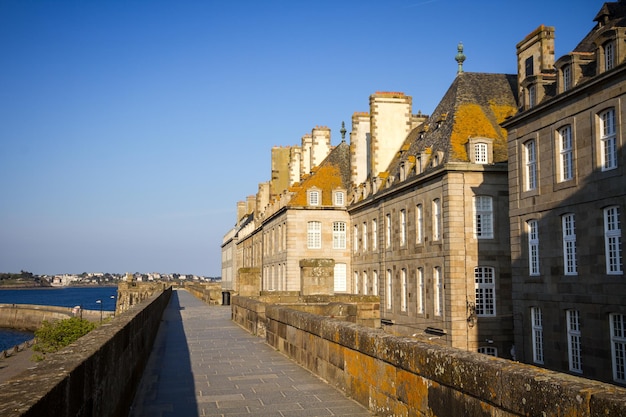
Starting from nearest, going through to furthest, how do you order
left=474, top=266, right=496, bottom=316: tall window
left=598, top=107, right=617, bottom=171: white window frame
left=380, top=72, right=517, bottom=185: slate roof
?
left=598, top=107, right=617, bottom=171: white window frame < left=474, top=266, right=496, bottom=316: tall window < left=380, top=72, right=517, bottom=185: slate roof

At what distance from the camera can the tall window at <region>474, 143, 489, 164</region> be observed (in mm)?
34781

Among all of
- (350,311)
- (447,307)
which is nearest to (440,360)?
(350,311)

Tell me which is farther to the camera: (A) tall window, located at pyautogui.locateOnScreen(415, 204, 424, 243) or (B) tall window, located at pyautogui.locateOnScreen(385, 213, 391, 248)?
(B) tall window, located at pyautogui.locateOnScreen(385, 213, 391, 248)

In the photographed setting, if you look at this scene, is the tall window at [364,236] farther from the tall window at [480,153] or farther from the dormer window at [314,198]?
the tall window at [480,153]

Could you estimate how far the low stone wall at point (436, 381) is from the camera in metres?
4.37

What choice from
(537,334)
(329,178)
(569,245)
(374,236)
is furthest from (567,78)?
(329,178)

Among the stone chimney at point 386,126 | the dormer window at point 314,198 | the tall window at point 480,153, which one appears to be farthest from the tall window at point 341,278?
the tall window at point 480,153

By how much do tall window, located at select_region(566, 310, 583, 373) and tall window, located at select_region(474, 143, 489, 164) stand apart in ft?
38.3

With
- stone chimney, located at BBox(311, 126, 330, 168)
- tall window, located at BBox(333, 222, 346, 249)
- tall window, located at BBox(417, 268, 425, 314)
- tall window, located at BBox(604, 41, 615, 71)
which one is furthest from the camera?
stone chimney, located at BBox(311, 126, 330, 168)

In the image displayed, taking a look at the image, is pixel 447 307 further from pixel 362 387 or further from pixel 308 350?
pixel 362 387

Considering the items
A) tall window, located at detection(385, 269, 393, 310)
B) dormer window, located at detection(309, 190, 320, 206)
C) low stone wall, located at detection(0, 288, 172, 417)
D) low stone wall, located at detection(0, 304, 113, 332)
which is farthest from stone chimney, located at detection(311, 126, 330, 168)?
low stone wall, located at detection(0, 304, 113, 332)

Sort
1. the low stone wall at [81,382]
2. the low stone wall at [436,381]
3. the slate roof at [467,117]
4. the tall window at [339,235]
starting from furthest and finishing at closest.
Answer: the tall window at [339,235]
the slate roof at [467,117]
the low stone wall at [436,381]
the low stone wall at [81,382]

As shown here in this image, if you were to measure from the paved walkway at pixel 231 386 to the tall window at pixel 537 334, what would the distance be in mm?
14767

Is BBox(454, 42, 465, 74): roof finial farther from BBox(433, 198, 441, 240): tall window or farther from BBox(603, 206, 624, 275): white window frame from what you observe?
BBox(603, 206, 624, 275): white window frame
